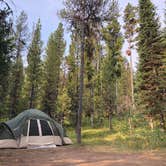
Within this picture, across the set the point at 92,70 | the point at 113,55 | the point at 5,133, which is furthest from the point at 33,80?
the point at 5,133

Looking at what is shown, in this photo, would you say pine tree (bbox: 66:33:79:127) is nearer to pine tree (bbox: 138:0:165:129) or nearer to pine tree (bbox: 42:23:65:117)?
pine tree (bbox: 42:23:65:117)

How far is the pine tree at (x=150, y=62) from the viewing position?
1526 centimetres

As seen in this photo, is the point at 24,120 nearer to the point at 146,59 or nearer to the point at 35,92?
the point at 146,59

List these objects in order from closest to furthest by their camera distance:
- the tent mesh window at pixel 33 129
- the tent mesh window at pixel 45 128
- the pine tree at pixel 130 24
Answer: the tent mesh window at pixel 33 129
the tent mesh window at pixel 45 128
the pine tree at pixel 130 24

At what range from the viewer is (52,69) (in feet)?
93.4

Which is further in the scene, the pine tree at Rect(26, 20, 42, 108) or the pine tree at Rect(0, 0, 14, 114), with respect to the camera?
the pine tree at Rect(26, 20, 42, 108)

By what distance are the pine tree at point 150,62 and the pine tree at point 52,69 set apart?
42.0 ft

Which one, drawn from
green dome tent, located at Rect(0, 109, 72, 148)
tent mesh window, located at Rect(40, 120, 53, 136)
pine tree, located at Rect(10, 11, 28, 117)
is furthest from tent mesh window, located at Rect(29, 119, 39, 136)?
A: pine tree, located at Rect(10, 11, 28, 117)

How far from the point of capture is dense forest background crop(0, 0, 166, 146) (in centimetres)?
1475

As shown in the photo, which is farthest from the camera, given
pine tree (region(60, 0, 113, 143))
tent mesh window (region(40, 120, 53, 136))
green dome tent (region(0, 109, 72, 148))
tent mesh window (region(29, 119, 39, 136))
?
pine tree (region(60, 0, 113, 143))

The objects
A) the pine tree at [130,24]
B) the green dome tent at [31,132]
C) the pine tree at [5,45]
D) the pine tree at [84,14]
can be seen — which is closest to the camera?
the pine tree at [5,45]

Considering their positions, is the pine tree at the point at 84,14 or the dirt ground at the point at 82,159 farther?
the pine tree at the point at 84,14

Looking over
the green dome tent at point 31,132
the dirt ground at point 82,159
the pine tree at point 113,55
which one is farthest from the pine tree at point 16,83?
the dirt ground at point 82,159

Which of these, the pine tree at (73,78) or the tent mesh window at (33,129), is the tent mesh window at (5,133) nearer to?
the tent mesh window at (33,129)
